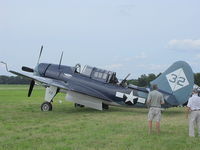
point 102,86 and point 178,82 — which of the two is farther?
point 102,86

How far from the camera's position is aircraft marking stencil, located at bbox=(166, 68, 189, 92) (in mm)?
14734

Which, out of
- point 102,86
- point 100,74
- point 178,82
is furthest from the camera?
point 100,74

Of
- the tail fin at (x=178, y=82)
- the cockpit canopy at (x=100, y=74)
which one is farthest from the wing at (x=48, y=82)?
the tail fin at (x=178, y=82)

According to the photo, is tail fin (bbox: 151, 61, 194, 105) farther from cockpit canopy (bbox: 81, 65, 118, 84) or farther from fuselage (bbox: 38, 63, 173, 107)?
cockpit canopy (bbox: 81, 65, 118, 84)

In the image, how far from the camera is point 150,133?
903 centimetres

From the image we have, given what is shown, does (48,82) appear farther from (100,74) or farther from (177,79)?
(177,79)

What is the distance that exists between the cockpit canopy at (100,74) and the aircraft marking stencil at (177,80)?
8.73 ft

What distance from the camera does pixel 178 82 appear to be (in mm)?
14836

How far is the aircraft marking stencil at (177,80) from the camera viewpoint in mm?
14734

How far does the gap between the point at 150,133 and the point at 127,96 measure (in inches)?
250

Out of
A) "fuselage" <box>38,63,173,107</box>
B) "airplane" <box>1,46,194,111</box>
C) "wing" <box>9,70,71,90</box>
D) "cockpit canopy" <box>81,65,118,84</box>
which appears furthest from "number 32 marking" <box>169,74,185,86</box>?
"wing" <box>9,70,71,90</box>

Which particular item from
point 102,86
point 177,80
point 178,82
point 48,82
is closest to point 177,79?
point 177,80

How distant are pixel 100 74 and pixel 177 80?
12.2ft

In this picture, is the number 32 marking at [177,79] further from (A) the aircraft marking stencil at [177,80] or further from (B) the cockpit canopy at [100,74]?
(B) the cockpit canopy at [100,74]
